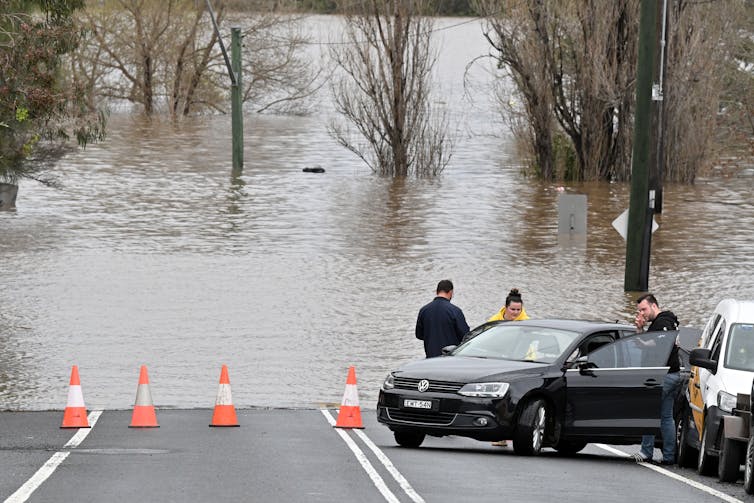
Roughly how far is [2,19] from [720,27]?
98.7 ft

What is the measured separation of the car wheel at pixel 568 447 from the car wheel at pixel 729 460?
2319 mm

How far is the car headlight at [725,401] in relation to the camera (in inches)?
543

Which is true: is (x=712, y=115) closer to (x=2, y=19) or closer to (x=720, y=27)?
(x=720, y=27)

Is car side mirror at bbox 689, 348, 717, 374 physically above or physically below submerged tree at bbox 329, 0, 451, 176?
below

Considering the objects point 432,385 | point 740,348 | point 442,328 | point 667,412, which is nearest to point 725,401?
point 740,348

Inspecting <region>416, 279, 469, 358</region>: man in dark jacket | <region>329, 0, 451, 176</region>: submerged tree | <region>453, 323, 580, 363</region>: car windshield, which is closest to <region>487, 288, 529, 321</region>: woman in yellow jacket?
<region>416, 279, 469, 358</region>: man in dark jacket

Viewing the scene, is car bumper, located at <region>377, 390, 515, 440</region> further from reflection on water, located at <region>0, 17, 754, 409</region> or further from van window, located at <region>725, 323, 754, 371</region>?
reflection on water, located at <region>0, 17, 754, 409</region>

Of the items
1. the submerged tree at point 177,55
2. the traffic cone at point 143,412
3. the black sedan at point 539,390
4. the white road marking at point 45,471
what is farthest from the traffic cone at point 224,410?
the submerged tree at point 177,55

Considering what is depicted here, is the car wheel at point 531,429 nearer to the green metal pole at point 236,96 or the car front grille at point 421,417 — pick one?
the car front grille at point 421,417

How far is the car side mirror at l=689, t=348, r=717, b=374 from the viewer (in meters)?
14.0

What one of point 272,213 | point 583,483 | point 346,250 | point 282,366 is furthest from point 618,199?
point 583,483

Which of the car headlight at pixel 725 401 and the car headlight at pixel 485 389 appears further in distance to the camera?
the car headlight at pixel 485 389

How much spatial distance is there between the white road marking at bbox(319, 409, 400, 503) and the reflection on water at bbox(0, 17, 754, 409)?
2.91 meters

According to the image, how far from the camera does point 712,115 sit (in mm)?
49000
